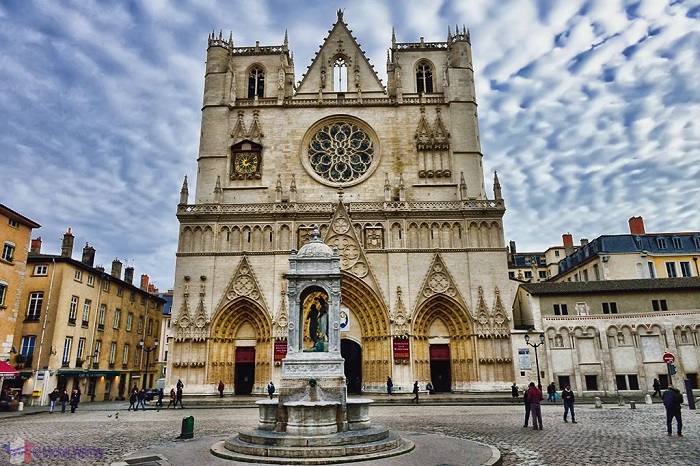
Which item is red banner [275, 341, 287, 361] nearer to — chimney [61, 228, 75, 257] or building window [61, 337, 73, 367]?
building window [61, 337, 73, 367]

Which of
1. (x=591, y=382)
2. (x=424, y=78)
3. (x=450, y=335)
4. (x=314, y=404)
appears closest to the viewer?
(x=314, y=404)

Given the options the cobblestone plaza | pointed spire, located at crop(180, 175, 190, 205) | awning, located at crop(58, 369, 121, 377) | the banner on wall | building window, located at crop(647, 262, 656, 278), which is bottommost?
the cobblestone plaza

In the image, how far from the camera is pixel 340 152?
36.9 meters

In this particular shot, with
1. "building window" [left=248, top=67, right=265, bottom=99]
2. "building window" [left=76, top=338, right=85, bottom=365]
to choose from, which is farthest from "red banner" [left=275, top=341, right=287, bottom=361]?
"building window" [left=248, top=67, right=265, bottom=99]

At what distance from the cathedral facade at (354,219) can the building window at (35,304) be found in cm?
794

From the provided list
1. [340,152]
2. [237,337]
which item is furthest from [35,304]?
[340,152]

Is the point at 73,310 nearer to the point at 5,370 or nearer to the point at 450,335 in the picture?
the point at 5,370

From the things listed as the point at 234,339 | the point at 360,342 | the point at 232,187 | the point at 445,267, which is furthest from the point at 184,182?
the point at 445,267

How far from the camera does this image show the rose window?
119ft

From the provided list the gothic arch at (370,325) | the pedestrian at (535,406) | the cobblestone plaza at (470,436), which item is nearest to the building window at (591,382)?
the cobblestone plaza at (470,436)

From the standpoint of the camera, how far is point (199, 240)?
109 ft

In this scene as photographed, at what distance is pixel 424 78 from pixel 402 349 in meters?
20.9

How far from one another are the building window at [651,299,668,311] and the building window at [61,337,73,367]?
36.9 meters

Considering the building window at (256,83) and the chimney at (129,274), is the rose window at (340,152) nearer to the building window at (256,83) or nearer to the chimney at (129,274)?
the building window at (256,83)
